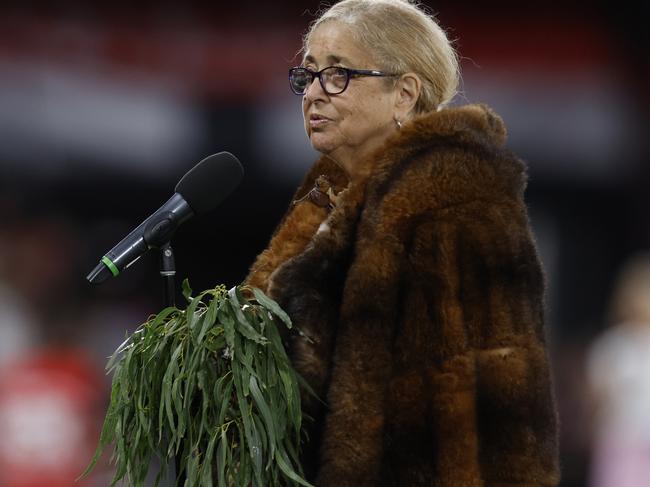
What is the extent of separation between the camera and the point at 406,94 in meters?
2.54

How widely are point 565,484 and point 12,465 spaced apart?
238 cm

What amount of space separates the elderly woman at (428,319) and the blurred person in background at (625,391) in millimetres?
2198

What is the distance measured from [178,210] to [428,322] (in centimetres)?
49

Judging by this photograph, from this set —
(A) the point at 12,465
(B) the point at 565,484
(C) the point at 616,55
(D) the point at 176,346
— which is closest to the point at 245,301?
(D) the point at 176,346

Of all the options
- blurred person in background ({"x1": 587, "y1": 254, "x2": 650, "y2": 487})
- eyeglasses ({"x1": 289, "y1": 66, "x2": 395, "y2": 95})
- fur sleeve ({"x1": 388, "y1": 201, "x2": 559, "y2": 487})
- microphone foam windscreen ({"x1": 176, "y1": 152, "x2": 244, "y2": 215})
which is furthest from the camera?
blurred person in background ({"x1": 587, "y1": 254, "x2": 650, "y2": 487})

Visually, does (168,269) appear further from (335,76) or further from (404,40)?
(404,40)

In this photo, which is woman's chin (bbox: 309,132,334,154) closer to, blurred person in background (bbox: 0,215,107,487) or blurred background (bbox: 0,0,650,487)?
blurred person in background (bbox: 0,215,107,487)

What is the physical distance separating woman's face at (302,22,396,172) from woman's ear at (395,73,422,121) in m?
0.02

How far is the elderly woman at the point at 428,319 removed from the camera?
2174 mm

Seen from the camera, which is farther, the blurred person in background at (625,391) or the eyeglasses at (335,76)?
the blurred person in background at (625,391)

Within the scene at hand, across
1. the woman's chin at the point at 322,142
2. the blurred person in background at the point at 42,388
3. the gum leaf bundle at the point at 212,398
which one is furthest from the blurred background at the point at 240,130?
the gum leaf bundle at the point at 212,398

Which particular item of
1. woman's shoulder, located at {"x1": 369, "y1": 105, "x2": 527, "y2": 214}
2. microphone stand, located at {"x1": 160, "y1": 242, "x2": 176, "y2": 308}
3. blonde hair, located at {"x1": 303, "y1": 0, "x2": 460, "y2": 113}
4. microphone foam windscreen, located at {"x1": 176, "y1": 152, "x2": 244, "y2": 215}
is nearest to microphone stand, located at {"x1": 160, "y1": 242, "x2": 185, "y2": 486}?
microphone stand, located at {"x1": 160, "y1": 242, "x2": 176, "y2": 308}

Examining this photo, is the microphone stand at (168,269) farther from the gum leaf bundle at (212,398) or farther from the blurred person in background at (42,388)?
the blurred person in background at (42,388)

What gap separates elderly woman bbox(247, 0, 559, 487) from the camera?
2.17m
